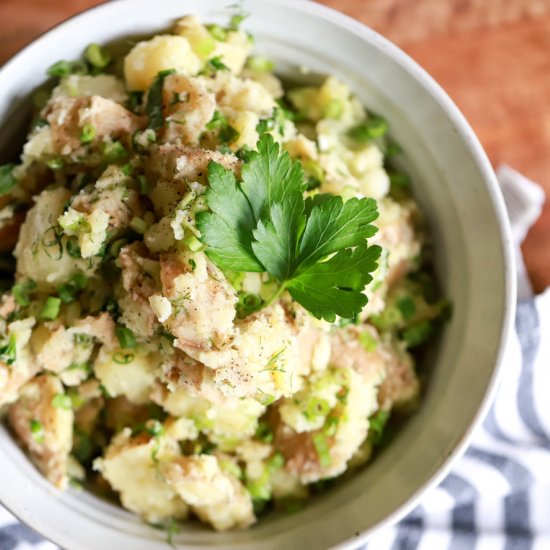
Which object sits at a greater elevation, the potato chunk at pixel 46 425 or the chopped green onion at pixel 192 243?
the chopped green onion at pixel 192 243

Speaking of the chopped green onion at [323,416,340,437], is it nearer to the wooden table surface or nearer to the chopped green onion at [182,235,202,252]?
the chopped green onion at [182,235,202,252]

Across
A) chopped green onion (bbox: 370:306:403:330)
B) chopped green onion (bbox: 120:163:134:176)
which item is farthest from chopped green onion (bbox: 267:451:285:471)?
chopped green onion (bbox: 120:163:134:176)

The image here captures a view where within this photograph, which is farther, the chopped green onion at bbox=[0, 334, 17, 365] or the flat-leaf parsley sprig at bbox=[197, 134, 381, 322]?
the chopped green onion at bbox=[0, 334, 17, 365]

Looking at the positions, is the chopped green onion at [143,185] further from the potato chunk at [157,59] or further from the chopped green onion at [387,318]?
the chopped green onion at [387,318]

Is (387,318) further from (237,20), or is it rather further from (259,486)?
(237,20)

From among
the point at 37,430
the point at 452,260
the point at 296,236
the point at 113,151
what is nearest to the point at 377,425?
the point at 452,260

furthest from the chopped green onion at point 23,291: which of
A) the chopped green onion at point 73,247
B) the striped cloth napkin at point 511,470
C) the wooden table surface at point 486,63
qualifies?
the wooden table surface at point 486,63

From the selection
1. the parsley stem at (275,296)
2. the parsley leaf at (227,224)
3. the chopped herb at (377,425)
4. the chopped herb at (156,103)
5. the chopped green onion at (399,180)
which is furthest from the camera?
the chopped green onion at (399,180)
